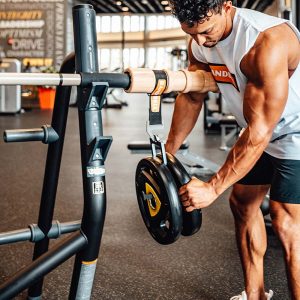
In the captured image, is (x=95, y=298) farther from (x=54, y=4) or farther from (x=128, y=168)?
(x=54, y=4)

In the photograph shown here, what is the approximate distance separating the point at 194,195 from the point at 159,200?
0.10m

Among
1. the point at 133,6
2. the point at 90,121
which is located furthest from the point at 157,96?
the point at 133,6

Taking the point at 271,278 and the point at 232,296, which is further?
the point at 271,278

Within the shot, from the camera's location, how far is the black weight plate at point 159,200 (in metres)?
1.20

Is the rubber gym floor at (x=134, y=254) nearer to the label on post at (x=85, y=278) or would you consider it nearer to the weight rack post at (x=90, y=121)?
the label on post at (x=85, y=278)

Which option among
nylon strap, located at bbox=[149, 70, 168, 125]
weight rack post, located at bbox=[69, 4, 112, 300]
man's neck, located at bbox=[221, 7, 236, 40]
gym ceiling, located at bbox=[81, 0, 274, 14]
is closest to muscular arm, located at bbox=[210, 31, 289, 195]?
man's neck, located at bbox=[221, 7, 236, 40]

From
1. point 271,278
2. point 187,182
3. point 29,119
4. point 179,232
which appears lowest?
point 29,119

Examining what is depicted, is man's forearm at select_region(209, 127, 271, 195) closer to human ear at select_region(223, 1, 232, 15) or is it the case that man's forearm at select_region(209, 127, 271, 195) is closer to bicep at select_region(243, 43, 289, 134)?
bicep at select_region(243, 43, 289, 134)

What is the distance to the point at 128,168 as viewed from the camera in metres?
4.43

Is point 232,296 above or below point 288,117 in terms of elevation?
below

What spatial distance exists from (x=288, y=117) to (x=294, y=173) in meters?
0.18

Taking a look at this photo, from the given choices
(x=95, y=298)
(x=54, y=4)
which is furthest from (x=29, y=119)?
(x=95, y=298)

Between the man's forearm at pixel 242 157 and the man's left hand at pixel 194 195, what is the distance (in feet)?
0.15

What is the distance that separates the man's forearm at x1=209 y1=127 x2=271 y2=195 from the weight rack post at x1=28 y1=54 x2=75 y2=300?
51 centimetres
